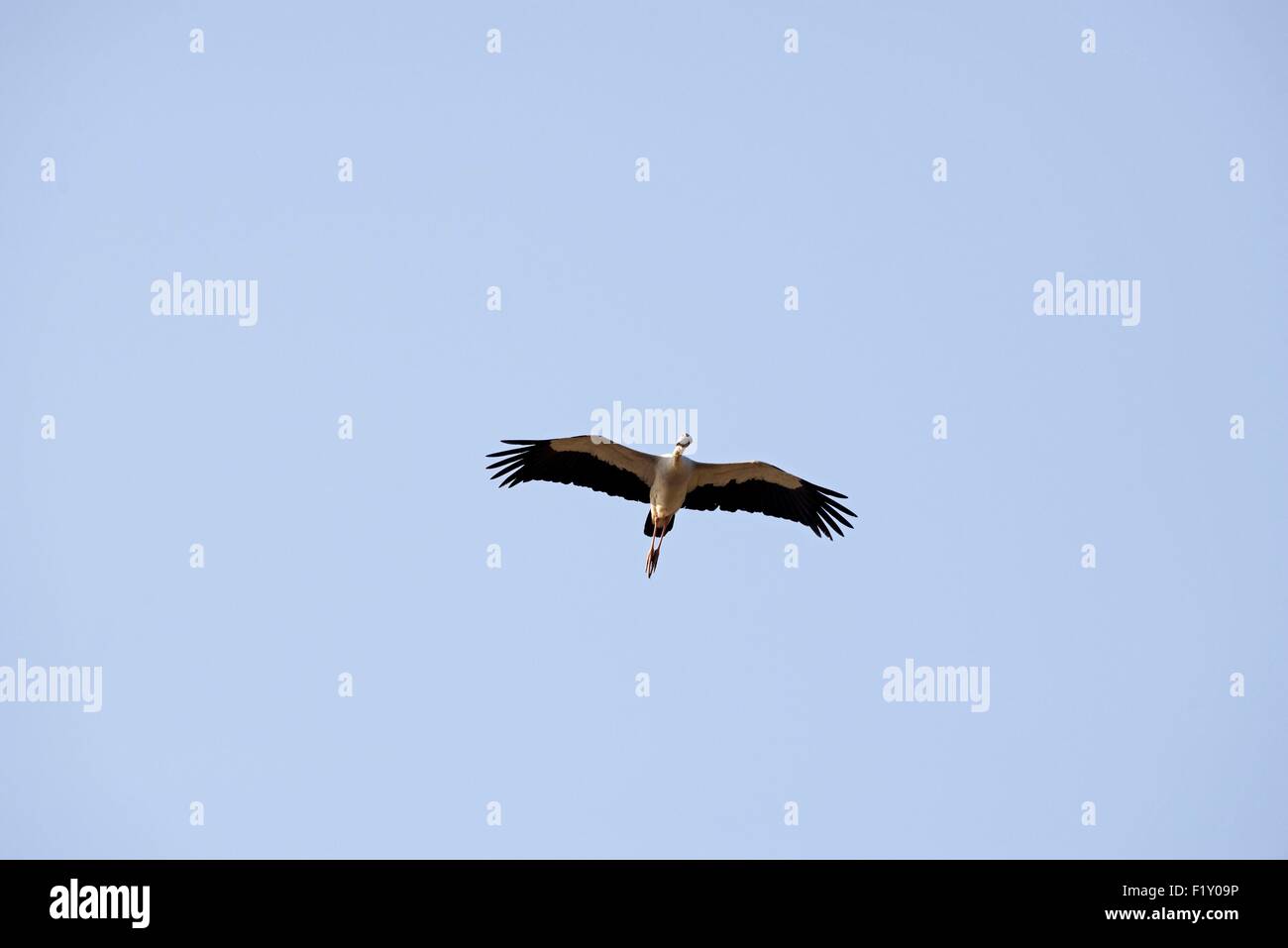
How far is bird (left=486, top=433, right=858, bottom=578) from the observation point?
25.3 metres

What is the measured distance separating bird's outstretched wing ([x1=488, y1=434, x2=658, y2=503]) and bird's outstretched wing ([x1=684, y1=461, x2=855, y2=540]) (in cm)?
90

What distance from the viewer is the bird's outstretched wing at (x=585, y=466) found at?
25.3 metres

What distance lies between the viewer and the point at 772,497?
86.4 ft

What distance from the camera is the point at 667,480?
25422 millimetres

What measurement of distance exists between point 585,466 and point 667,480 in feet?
4.52

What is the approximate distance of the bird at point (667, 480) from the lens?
2533cm

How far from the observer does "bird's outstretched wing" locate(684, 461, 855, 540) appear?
26031 millimetres

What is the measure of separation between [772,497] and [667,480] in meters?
2.00
